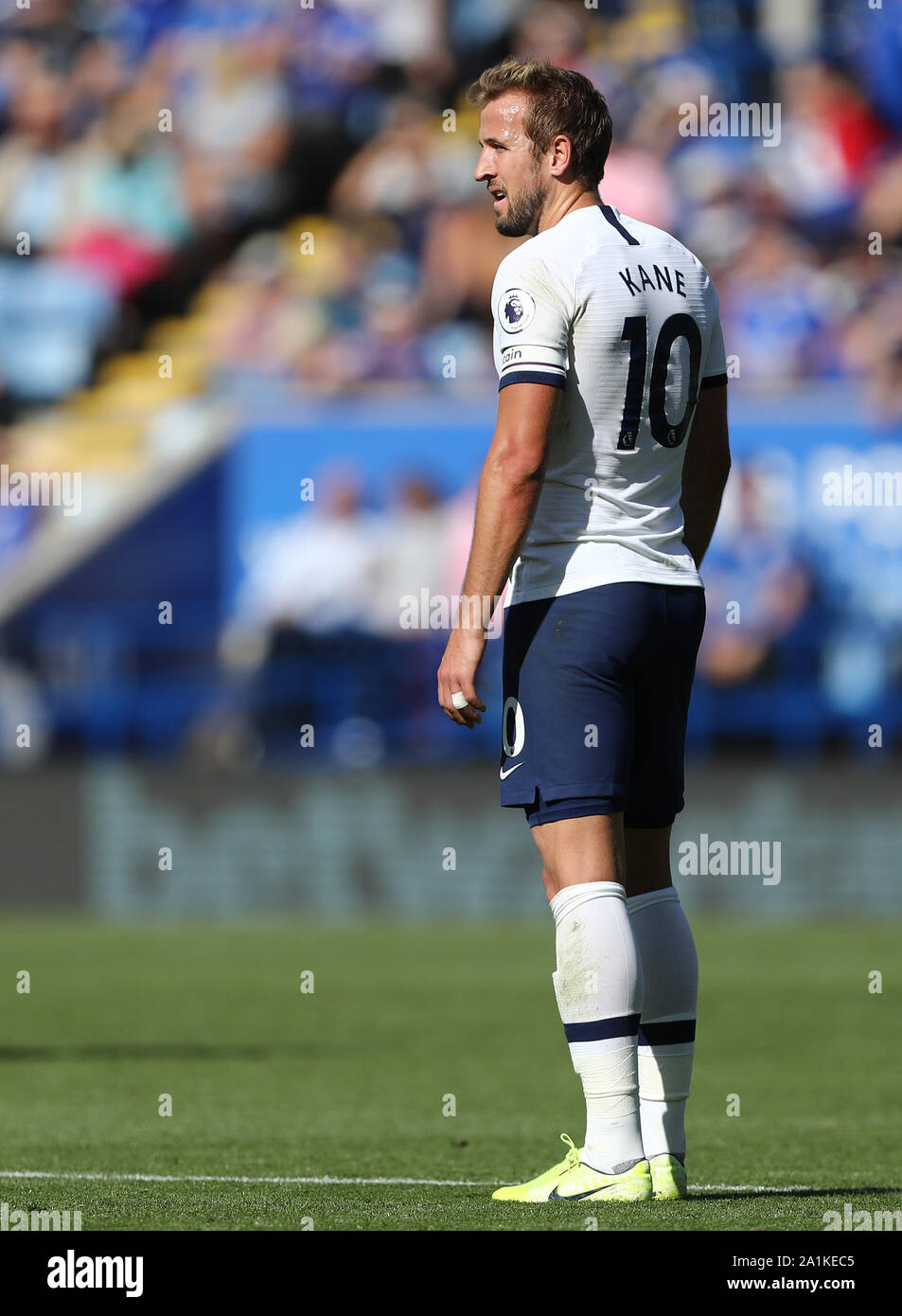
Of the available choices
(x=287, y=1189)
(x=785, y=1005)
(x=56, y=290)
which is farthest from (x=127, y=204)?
(x=287, y=1189)

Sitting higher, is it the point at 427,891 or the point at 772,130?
the point at 772,130

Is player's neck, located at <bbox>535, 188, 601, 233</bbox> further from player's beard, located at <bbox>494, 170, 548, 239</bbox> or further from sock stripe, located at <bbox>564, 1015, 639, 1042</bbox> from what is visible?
sock stripe, located at <bbox>564, 1015, 639, 1042</bbox>

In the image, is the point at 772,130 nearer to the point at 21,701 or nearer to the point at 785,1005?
the point at 21,701

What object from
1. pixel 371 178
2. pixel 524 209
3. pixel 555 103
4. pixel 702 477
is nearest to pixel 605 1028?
pixel 702 477

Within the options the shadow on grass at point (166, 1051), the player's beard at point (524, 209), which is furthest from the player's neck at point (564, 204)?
the shadow on grass at point (166, 1051)

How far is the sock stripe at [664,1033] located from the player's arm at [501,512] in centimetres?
72

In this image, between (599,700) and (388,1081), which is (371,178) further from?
(599,700)

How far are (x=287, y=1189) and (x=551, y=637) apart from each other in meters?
1.22

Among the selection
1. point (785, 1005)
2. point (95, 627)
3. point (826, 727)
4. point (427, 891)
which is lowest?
point (785, 1005)

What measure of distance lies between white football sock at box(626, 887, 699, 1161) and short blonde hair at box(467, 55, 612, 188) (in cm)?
142

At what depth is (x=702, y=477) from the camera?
418cm

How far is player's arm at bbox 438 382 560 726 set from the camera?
3.70 metres

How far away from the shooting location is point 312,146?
18.5 metres
